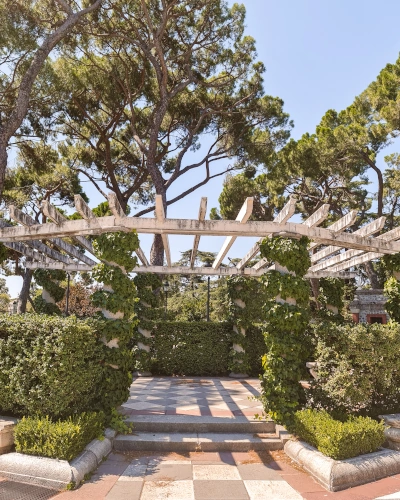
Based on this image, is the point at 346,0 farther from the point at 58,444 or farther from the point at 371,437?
the point at 58,444

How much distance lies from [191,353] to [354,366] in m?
5.84

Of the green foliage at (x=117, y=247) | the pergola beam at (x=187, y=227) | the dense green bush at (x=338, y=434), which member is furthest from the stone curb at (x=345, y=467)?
the green foliage at (x=117, y=247)

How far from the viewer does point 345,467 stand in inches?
145

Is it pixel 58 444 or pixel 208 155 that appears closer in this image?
pixel 58 444

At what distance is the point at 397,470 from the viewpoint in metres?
3.99

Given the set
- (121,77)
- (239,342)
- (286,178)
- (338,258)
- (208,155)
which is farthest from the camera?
(286,178)

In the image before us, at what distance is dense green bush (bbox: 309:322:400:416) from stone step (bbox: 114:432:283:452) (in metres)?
0.93

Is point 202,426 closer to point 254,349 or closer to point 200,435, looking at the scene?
Answer: point 200,435

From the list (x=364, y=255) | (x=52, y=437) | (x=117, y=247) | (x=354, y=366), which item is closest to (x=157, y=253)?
(x=364, y=255)

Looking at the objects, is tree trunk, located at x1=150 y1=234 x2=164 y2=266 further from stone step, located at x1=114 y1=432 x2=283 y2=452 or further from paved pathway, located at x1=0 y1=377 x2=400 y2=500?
stone step, located at x1=114 y1=432 x2=283 y2=452

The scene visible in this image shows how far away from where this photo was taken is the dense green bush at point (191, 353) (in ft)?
32.3

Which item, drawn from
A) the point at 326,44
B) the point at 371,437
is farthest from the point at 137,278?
the point at 326,44

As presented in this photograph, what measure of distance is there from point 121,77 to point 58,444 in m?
13.0

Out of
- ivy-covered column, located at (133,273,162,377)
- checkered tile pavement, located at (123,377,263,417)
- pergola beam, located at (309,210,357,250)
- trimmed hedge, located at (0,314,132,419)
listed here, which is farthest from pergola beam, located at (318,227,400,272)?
trimmed hedge, located at (0,314,132,419)
